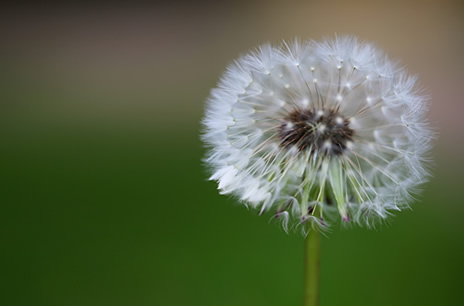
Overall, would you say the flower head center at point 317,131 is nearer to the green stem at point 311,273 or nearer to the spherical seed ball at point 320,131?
the spherical seed ball at point 320,131

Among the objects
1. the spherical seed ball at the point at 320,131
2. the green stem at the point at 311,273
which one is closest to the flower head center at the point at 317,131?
the spherical seed ball at the point at 320,131

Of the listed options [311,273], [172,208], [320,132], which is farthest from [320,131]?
[172,208]

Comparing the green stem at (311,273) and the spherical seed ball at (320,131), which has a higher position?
the spherical seed ball at (320,131)

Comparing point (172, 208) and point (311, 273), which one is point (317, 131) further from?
point (172, 208)

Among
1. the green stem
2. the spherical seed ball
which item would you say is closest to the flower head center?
the spherical seed ball

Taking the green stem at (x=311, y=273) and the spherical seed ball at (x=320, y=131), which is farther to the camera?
the spherical seed ball at (x=320, y=131)

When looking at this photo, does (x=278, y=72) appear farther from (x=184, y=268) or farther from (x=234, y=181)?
(x=184, y=268)

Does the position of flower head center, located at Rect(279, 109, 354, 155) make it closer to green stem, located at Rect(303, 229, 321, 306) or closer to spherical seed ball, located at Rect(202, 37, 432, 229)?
spherical seed ball, located at Rect(202, 37, 432, 229)

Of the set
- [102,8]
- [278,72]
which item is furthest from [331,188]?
[102,8]
